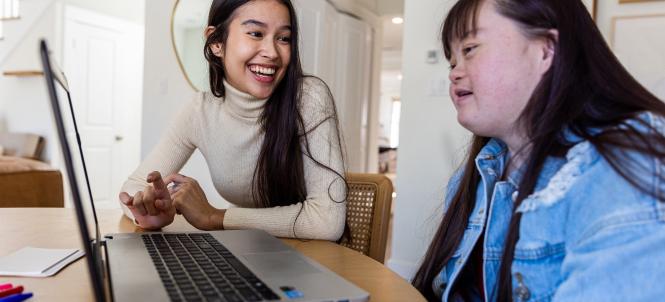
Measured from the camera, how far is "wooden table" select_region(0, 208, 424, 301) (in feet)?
2.03

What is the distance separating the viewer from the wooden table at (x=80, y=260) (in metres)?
0.62

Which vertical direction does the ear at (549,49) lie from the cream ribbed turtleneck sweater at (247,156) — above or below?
above

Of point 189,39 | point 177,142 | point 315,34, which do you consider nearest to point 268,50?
point 177,142

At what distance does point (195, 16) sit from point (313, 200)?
8.97 feet

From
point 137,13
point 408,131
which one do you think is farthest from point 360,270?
point 137,13

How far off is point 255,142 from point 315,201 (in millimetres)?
284

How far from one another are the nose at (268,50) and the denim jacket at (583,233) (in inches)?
26.3

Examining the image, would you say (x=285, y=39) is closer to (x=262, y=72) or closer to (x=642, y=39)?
(x=262, y=72)

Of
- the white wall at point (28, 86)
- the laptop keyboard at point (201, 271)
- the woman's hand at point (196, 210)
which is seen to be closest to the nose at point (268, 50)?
the woman's hand at point (196, 210)

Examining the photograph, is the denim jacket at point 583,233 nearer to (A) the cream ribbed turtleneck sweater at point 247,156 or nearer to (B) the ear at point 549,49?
(B) the ear at point 549,49

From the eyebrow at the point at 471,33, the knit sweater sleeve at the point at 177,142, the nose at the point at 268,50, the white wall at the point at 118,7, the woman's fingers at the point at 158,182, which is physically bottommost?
the woman's fingers at the point at 158,182

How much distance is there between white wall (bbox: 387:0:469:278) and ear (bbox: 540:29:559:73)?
1996 millimetres

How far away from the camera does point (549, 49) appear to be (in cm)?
68

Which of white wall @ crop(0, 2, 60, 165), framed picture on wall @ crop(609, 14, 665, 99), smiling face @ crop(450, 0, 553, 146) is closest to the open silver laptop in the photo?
smiling face @ crop(450, 0, 553, 146)
